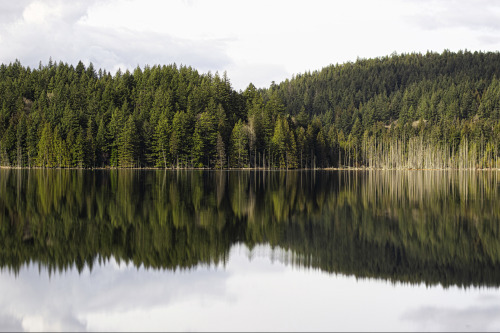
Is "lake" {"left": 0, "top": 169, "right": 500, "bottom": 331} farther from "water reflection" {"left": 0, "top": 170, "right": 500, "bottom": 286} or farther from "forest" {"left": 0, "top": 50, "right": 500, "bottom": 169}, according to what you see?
"forest" {"left": 0, "top": 50, "right": 500, "bottom": 169}

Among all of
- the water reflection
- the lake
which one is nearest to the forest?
the water reflection

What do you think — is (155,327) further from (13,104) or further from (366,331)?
(13,104)

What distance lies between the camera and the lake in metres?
13.5

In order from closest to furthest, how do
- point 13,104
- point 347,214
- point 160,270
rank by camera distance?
1. point 160,270
2. point 347,214
3. point 13,104

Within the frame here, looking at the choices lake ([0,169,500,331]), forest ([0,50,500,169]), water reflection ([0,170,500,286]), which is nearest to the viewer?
lake ([0,169,500,331])

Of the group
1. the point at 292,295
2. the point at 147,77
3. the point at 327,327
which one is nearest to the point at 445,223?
the point at 292,295

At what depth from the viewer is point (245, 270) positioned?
18.4m

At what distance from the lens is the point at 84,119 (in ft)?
524

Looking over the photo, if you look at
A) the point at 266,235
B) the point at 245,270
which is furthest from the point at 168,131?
the point at 245,270

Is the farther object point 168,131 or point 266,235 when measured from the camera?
point 168,131

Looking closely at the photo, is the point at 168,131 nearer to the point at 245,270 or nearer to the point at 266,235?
the point at 266,235

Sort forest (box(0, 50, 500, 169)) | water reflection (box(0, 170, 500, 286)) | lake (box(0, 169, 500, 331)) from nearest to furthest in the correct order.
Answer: lake (box(0, 169, 500, 331)) → water reflection (box(0, 170, 500, 286)) → forest (box(0, 50, 500, 169))

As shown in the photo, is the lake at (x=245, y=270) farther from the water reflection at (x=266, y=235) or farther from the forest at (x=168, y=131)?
the forest at (x=168, y=131)

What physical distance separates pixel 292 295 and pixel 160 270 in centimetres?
541
